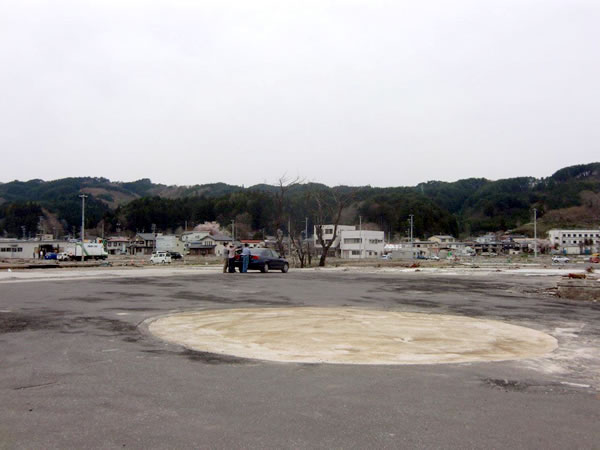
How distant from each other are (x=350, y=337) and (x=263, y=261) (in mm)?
20210

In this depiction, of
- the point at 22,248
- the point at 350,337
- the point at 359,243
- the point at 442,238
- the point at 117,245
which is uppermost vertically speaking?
the point at 442,238

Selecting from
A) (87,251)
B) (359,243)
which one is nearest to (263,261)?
(87,251)

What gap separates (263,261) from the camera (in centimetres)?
2827

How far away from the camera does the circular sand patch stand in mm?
7016

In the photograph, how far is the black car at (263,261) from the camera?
2790 centimetres

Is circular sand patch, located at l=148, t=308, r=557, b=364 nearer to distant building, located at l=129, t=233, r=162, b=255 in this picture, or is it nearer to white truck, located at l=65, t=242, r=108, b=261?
white truck, located at l=65, t=242, r=108, b=261

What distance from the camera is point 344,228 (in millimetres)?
103188

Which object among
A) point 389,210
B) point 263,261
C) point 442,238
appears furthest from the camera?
point 442,238

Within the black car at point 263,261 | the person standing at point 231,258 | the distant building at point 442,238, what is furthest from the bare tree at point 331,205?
the distant building at point 442,238

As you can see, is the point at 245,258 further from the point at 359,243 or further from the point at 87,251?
the point at 359,243

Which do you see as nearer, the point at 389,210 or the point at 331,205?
the point at 331,205

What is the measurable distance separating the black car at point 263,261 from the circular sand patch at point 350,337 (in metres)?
16.6

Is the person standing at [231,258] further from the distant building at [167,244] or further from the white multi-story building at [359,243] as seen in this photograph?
the distant building at [167,244]

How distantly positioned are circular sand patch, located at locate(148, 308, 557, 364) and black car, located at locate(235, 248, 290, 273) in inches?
655
